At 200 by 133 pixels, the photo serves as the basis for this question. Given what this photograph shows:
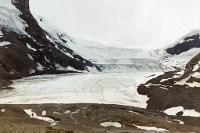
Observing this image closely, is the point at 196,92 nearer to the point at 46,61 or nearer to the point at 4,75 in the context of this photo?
the point at 4,75

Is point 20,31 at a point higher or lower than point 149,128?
higher

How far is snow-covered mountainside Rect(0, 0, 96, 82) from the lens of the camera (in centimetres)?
9631

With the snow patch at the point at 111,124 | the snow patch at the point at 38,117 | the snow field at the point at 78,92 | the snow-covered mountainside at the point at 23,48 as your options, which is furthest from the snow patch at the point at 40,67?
the snow patch at the point at 111,124

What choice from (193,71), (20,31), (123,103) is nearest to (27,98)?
(123,103)

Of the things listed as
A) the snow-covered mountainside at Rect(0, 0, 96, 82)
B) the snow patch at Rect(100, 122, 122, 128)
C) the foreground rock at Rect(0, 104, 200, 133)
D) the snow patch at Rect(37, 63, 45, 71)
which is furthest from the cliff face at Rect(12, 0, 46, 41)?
the snow patch at Rect(100, 122, 122, 128)

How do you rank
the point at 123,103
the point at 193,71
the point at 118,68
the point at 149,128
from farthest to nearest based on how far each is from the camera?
the point at 118,68
the point at 193,71
the point at 123,103
the point at 149,128

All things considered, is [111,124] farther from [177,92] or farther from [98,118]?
[177,92]

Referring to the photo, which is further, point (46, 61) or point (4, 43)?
point (46, 61)

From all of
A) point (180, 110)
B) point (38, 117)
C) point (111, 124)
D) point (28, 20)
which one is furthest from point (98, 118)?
point (28, 20)

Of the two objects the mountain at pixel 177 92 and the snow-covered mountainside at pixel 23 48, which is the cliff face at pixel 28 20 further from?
the mountain at pixel 177 92

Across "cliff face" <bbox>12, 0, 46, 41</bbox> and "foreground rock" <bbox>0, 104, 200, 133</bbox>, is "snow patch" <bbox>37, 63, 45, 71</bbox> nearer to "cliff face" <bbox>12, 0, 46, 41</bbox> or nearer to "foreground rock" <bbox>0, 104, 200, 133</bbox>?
"cliff face" <bbox>12, 0, 46, 41</bbox>

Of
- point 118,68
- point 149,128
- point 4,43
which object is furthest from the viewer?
point 118,68

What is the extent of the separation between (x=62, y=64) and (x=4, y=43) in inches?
1199

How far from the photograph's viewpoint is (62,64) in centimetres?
13212
